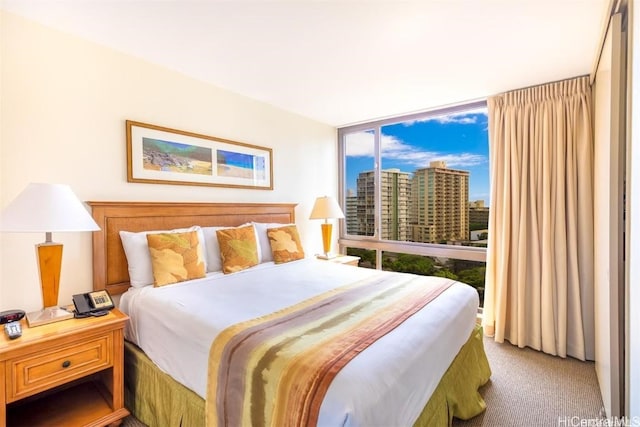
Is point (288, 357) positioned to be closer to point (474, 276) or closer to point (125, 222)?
point (125, 222)

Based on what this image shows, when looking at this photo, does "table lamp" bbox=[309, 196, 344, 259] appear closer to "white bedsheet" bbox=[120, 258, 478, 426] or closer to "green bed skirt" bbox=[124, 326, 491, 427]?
"white bedsheet" bbox=[120, 258, 478, 426]

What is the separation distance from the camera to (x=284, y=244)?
3.00 metres

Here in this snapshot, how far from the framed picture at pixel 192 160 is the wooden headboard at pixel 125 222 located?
231 mm

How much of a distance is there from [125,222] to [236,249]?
0.87 m

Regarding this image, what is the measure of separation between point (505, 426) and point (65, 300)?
2981mm

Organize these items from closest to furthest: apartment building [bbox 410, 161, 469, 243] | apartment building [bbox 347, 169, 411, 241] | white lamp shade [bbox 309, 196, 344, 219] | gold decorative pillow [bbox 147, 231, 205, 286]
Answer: gold decorative pillow [bbox 147, 231, 205, 286]
apartment building [bbox 410, 161, 469, 243]
white lamp shade [bbox 309, 196, 344, 219]
apartment building [bbox 347, 169, 411, 241]

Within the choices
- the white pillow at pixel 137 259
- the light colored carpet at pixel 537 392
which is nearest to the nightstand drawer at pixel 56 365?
the white pillow at pixel 137 259

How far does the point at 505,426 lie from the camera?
5.97 feet

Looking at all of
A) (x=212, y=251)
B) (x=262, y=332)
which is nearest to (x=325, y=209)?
(x=212, y=251)

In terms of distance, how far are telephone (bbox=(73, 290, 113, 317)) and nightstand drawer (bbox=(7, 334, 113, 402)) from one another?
18 centimetres

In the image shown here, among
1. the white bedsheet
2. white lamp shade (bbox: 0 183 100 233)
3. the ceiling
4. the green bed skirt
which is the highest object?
the ceiling

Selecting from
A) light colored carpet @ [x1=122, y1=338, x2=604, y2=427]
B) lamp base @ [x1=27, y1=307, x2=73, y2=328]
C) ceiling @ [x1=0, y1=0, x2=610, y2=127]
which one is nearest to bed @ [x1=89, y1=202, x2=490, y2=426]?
light colored carpet @ [x1=122, y1=338, x2=604, y2=427]

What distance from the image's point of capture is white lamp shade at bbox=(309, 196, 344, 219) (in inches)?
145

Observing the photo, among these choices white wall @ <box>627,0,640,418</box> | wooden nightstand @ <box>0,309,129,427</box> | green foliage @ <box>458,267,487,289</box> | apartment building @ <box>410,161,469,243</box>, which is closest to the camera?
white wall @ <box>627,0,640,418</box>
